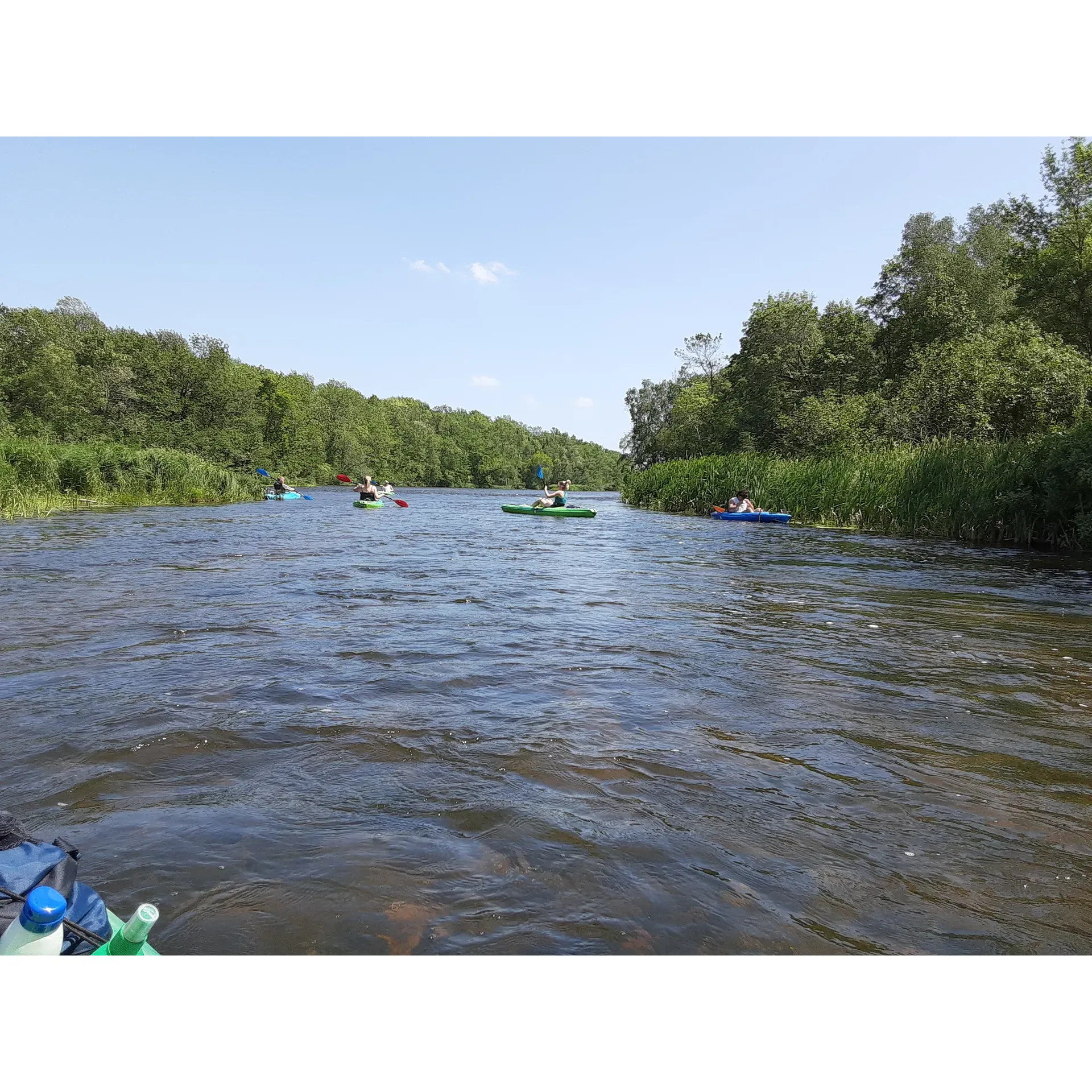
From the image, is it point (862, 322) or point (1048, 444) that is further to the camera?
point (862, 322)

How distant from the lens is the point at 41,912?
177 cm

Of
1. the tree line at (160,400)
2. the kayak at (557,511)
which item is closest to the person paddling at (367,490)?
the kayak at (557,511)

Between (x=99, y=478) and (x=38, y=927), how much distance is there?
93.6ft

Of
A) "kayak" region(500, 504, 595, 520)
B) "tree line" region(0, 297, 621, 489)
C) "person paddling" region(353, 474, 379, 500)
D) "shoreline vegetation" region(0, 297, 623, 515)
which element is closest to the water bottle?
"shoreline vegetation" region(0, 297, 623, 515)

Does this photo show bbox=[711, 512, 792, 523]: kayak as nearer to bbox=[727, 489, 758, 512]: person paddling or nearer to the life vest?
bbox=[727, 489, 758, 512]: person paddling

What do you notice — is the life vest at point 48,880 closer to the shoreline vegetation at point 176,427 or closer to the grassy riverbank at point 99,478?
the grassy riverbank at point 99,478

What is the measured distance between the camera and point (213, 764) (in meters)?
3.92

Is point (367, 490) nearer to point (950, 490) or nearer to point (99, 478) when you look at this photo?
point (99, 478)

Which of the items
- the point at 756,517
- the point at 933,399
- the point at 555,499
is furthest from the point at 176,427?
the point at 933,399

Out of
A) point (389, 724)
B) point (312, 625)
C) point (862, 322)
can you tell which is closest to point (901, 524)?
point (312, 625)
